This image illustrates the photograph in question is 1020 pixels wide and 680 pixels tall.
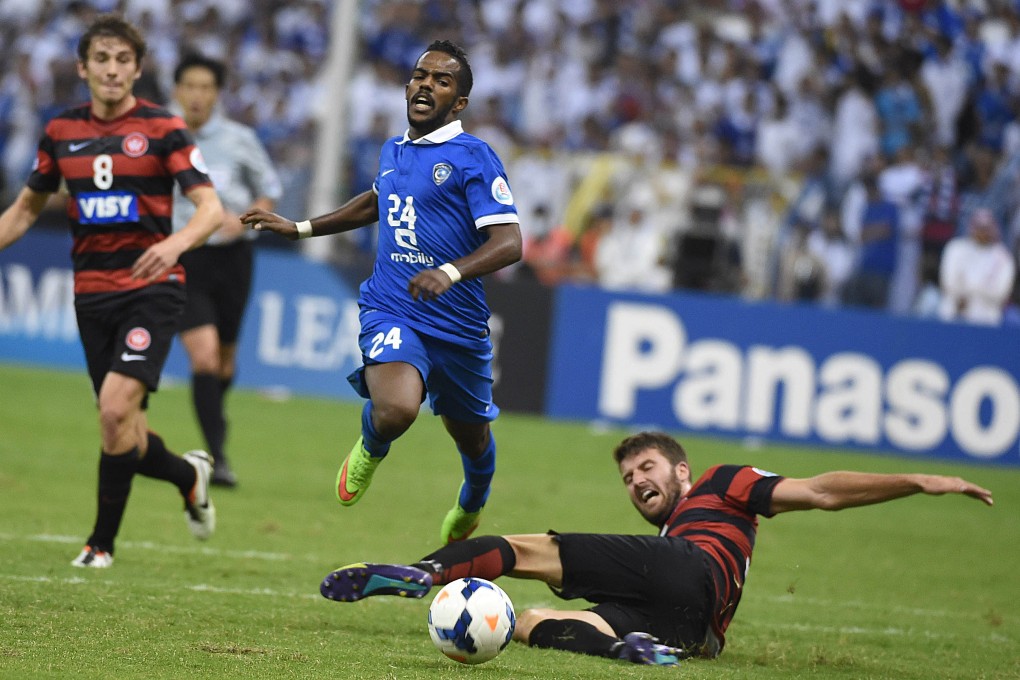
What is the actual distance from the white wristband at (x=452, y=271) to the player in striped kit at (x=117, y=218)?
1.53 metres

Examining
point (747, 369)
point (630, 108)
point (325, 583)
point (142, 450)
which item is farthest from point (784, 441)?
point (325, 583)

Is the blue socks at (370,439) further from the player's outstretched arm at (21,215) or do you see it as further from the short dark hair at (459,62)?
the player's outstretched arm at (21,215)

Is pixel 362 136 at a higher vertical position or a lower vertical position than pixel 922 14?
lower

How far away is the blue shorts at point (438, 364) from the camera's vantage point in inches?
251

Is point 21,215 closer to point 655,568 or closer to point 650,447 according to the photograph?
point 650,447

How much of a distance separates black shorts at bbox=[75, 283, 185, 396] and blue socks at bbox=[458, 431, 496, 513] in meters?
1.53

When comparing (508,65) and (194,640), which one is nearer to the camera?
(194,640)

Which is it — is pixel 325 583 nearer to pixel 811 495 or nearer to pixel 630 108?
pixel 811 495

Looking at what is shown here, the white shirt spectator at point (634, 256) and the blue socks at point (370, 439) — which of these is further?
the white shirt spectator at point (634, 256)

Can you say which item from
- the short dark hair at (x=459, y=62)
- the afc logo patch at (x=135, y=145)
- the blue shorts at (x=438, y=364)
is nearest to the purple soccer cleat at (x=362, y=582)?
the blue shorts at (x=438, y=364)

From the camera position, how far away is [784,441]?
15359 millimetres

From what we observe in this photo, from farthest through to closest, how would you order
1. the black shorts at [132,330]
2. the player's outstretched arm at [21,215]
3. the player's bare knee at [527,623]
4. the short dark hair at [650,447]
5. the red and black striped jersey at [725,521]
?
the player's outstretched arm at [21,215]
the black shorts at [132,330]
the short dark hair at [650,447]
the player's bare knee at [527,623]
the red and black striped jersey at [725,521]

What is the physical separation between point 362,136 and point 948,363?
9366 mm

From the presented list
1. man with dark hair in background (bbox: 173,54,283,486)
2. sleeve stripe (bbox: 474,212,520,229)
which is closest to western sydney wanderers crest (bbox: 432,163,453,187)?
sleeve stripe (bbox: 474,212,520,229)
